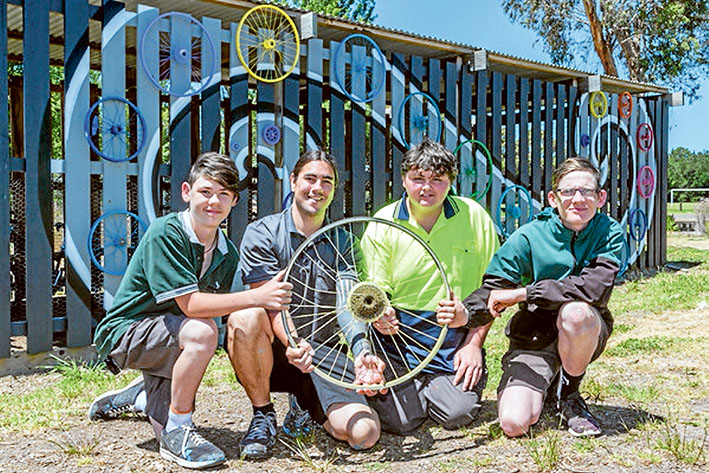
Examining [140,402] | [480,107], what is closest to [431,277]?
[140,402]

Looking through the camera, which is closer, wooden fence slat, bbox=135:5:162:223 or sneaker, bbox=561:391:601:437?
sneaker, bbox=561:391:601:437

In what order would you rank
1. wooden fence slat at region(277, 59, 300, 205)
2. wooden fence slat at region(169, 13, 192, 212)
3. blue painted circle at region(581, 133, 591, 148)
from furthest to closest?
blue painted circle at region(581, 133, 591, 148) → wooden fence slat at region(277, 59, 300, 205) → wooden fence slat at region(169, 13, 192, 212)

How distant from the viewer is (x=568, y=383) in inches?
148

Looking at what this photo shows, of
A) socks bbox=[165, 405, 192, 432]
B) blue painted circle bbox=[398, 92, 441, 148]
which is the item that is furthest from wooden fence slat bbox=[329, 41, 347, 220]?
socks bbox=[165, 405, 192, 432]

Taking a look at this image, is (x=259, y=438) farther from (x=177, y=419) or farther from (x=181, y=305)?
(x=181, y=305)

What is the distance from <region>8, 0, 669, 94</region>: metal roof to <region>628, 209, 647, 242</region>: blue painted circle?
6.71 ft

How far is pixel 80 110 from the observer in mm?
5473

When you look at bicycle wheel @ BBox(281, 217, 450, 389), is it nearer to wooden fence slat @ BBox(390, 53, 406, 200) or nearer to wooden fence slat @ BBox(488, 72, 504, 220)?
wooden fence slat @ BBox(390, 53, 406, 200)

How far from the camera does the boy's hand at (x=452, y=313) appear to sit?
3449 millimetres

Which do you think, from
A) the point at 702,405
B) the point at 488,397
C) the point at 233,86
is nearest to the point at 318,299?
the point at 488,397

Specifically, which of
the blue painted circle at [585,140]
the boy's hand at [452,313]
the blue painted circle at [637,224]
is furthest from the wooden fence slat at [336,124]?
the blue painted circle at [637,224]

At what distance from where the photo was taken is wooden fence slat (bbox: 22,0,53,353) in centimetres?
527

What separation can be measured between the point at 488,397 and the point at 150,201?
3082 millimetres

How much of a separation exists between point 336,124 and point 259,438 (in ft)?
14.0
